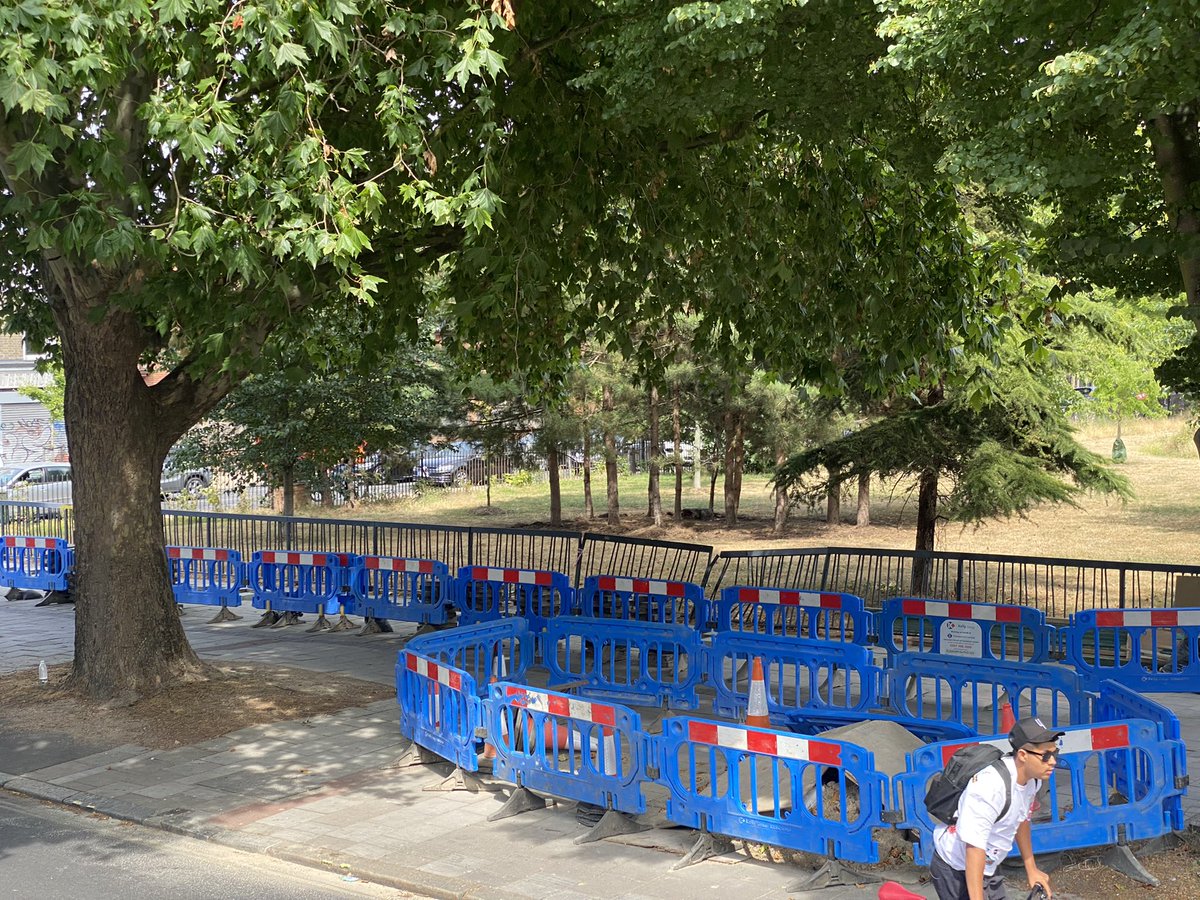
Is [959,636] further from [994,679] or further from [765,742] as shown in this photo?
[765,742]

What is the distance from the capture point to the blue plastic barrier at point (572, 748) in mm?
7586

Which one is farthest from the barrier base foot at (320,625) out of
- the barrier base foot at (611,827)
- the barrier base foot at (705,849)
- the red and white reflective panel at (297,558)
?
the barrier base foot at (705,849)

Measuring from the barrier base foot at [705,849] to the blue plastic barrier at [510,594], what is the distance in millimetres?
6632

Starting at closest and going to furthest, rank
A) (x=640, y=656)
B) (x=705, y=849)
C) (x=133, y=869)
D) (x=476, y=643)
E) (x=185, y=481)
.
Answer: (x=705, y=849), (x=133, y=869), (x=476, y=643), (x=640, y=656), (x=185, y=481)

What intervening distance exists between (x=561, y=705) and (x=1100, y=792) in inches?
130

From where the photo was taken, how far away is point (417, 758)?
9.53 m

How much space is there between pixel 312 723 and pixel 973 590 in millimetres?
8289

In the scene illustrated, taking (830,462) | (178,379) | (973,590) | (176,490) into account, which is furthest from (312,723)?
(176,490)

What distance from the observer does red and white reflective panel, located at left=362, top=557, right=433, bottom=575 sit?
1528cm

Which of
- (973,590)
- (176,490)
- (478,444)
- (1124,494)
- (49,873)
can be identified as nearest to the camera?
(49,873)

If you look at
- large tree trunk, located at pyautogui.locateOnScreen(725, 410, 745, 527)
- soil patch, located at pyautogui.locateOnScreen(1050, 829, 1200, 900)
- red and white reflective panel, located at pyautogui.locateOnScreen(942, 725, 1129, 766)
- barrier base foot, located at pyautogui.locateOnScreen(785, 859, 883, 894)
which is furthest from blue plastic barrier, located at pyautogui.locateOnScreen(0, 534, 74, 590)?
soil patch, located at pyautogui.locateOnScreen(1050, 829, 1200, 900)

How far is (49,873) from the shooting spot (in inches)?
286

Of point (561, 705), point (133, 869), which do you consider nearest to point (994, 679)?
point (561, 705)

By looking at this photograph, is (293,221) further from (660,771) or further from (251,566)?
(251,566)
